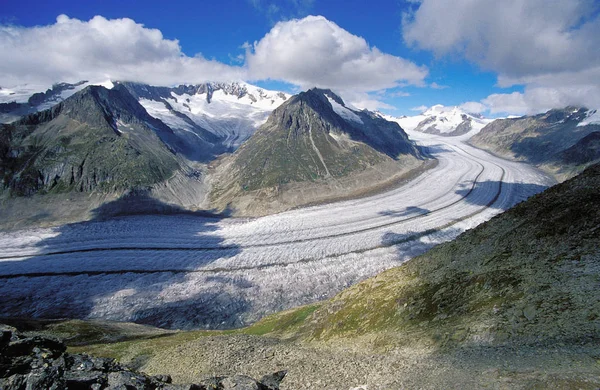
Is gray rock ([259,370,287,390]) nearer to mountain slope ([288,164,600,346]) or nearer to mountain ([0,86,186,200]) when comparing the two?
mountain slope ([288,164,600,346])

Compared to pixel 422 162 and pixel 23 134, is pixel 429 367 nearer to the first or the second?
pixel 23 134

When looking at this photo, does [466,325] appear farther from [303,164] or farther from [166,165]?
[166,165]

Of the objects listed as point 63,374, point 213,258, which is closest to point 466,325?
point 63,374

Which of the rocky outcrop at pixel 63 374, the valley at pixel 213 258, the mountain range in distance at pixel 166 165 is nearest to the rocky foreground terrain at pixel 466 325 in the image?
the rocky outcrop at pixel 63 374

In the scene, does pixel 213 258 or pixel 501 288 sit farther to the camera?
pixel 213 258

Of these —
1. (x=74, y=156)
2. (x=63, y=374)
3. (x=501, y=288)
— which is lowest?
(x=63, y=374)

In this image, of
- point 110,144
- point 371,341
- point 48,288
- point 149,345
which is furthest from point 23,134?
point 371,341
